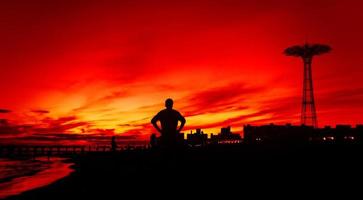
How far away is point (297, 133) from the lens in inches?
2525

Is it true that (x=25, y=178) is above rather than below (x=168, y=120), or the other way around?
below

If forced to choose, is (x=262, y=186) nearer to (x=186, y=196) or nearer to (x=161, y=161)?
(x=186, y=196)

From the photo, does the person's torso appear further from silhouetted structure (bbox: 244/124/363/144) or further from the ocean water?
silhouetted structure (bbox: 244/124/363/144)

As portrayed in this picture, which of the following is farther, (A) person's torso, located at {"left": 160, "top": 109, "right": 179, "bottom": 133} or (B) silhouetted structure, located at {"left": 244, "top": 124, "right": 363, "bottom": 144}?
(B) silhouetted structure, located at {"left": 244, "top": 124, "right": 363, "bottom": 144}

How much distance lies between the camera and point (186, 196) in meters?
6.84

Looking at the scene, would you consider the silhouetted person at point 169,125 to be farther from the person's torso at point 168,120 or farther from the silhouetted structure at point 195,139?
the silhouetted structure at point 195,139

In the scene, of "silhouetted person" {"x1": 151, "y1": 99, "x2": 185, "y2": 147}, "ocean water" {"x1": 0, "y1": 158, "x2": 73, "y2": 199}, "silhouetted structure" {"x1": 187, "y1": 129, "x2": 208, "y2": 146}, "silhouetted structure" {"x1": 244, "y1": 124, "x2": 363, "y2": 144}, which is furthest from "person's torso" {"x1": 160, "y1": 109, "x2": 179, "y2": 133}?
"silhouetted structure" {"x1": 244, "y1": 124, "x2": 363, "y2": 144}

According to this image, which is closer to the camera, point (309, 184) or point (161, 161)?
point (309, 184)

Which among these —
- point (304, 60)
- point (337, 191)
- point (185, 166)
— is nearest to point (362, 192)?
point (337, 191)

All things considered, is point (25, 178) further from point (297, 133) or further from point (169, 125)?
point (297, 133)

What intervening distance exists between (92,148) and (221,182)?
7270 cm

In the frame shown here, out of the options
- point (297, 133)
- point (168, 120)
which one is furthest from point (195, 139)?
point (297, 133)

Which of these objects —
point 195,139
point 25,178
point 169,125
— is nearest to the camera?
point 169,125

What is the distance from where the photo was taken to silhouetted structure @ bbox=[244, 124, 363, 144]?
193 feet
